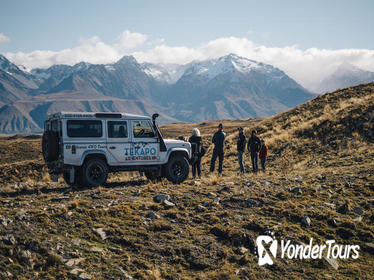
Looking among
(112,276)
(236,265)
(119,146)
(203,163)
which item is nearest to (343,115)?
(203,163)

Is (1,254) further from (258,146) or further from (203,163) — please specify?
(203,163)

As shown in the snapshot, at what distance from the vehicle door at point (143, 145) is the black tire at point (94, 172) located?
40.2 inches

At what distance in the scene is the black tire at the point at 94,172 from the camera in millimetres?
11961

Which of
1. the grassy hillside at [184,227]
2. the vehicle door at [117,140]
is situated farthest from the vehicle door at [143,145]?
the grassy hillside at [184,227]

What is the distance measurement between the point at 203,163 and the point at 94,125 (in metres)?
17.2

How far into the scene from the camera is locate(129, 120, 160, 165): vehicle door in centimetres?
1292

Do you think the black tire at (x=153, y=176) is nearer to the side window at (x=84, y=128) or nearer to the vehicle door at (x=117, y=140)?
the vehicle door at (x=117, y=140)

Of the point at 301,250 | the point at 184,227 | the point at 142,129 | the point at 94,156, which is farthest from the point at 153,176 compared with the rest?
the point at 301,250

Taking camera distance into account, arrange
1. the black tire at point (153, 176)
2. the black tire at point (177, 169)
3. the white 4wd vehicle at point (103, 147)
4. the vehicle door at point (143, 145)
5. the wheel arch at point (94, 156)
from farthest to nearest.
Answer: the black tire at point (153, 176), the black tire at point (177, 169), the vehicle door at point (143, 145), the wheel arch at point (94, 156), the white 4wd vehicle at point (103, 147)

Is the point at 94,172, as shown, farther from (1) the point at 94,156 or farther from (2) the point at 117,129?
(2) the point at 117,129

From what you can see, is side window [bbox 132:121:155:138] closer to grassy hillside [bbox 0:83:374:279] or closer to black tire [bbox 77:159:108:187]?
black tire [bbox 77:159:108:187]

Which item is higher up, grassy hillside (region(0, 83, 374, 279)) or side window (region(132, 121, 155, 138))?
side window (region(132, 121, 155, 138))

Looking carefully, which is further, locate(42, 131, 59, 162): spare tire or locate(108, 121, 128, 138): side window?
locate(108, 121, 128, 138): side window

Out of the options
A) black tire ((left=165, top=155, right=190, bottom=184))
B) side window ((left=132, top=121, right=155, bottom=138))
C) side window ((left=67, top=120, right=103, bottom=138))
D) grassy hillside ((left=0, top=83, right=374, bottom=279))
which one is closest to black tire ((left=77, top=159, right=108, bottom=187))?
grassy hillside ((left=0, top=83, right=374, bottom=279))
